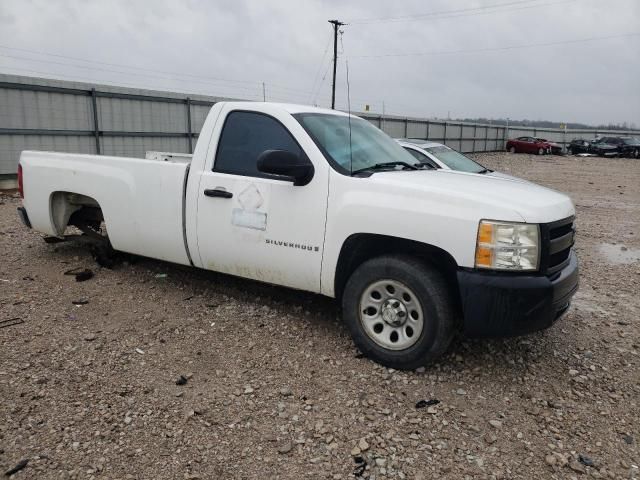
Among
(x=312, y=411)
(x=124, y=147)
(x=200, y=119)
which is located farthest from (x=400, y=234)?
(x=200, y=119)

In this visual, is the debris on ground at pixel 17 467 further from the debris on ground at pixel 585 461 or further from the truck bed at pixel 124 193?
the debris on ground at pixel 585 461

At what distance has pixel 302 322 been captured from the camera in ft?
14.5

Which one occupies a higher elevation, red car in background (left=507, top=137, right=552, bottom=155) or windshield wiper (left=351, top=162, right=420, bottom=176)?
windshield wiper (left=351, top=162, right=420, bottom=176)

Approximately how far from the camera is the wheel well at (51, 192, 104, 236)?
553 centimetres

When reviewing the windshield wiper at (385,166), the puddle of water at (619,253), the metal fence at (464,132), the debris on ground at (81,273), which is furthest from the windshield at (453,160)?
the metal fence at (464,132)

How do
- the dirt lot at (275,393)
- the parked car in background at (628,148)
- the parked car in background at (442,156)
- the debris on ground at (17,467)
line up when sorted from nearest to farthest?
1. the debris on ground at (17,467)
2. the dirt lot at (275,393)
3. the parked car in background at (442,156)
4. the parked car in background at (628,148)

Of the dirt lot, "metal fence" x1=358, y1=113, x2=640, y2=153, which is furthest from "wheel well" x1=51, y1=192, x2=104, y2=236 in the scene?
"metal fence" x1=358, y1=113, x2=640, y2=153

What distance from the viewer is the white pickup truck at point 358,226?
325 cm

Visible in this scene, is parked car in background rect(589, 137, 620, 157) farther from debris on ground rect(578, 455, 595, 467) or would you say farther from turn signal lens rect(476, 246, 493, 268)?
debris on ground rect(578, 455, 595, 467)

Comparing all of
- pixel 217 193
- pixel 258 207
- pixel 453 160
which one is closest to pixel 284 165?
pixel 258 207

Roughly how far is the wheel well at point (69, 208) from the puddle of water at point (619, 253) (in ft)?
21.8

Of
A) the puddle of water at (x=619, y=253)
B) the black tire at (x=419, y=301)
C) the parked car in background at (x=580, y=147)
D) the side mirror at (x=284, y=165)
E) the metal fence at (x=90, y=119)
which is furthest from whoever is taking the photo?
the parked car in background at (x=580, y=147)

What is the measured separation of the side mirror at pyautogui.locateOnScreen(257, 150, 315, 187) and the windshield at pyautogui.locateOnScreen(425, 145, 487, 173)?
5221mm

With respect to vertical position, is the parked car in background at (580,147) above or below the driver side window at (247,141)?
below
